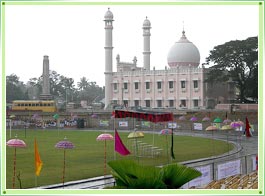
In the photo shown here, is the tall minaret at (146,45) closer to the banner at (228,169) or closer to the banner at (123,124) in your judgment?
the banner at (123,124)

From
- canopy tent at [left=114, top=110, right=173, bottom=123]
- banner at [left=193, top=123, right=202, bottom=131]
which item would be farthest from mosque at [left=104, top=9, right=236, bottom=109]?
canopy tent at [left=114, top=110, right=173, bottom=123]

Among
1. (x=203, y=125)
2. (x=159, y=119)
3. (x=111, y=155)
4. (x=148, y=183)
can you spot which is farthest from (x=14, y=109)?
(x=148, y=183)

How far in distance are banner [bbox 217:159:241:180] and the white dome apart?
150ft

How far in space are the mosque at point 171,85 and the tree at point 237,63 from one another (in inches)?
169

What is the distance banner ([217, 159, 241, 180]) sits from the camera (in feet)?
31.1

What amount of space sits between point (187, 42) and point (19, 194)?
52.5 meters

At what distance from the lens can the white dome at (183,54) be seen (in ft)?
182

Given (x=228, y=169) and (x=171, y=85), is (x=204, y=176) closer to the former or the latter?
(x=228, y=169)

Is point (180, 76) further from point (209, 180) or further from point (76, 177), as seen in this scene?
point (209, 180)

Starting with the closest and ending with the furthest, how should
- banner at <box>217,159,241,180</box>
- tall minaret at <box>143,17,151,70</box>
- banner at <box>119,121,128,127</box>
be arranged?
banner at <box>217,159,241,180</box>
banner at <box>119,121,128,127</box>
tall minaret at <box>143,17,151,70</box>

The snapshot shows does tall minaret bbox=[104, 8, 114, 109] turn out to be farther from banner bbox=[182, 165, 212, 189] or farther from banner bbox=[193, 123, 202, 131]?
banner bbox=[182, 165, 212, 189]

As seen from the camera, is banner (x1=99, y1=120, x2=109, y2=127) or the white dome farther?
the white dome

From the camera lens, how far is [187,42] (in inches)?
2195

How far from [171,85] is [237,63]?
1109 centimetres
